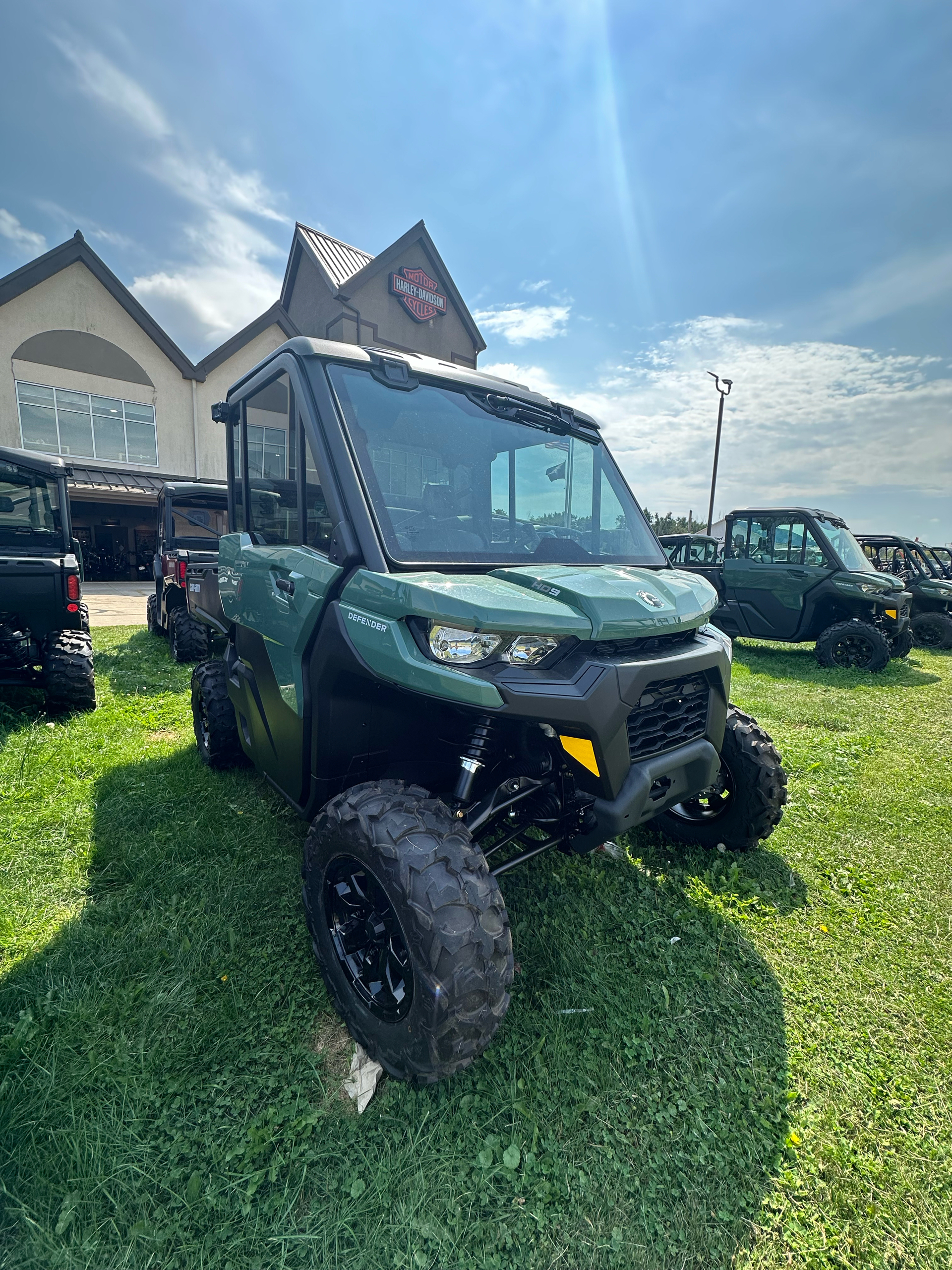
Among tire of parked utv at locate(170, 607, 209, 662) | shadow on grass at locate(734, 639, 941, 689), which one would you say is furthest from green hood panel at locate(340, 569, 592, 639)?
shadow on grass at locate(734, 639, 941, 689)

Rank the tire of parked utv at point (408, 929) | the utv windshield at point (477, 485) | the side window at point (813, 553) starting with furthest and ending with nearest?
the side window at point (813, 553) < the utv windshield at point (477, 485) < the tire of parked utv at point (408, 929)

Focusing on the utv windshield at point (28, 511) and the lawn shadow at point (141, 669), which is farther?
the lawn shadow at point (141, 669)

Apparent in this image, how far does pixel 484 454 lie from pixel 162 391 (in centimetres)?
2328

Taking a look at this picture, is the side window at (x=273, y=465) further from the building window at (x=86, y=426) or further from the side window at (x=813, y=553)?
the building window at (x=86, y=426)

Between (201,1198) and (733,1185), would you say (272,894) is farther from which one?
Result: (733,1185)

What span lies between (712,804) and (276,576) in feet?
8.62

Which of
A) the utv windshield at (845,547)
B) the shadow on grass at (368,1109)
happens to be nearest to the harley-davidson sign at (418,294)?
the utv windshield at (845,547)

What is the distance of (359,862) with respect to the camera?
6.51 ft

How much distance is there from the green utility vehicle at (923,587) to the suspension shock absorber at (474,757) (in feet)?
37.1

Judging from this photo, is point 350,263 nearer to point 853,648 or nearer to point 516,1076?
point 853,648

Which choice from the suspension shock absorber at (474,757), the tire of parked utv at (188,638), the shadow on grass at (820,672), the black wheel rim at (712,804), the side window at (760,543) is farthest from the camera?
the side window at (760,543)

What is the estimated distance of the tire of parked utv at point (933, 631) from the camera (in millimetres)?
10969

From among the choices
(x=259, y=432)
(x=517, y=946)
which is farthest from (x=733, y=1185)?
(x=259, y=432)

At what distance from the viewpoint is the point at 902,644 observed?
30.3 feet
